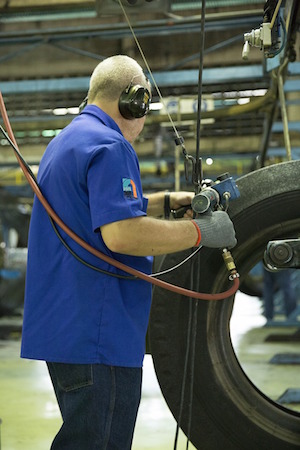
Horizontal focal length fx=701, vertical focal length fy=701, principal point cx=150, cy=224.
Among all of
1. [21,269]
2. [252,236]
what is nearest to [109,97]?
[252,236]

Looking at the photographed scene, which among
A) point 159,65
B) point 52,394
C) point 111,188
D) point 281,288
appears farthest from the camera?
point 281,288

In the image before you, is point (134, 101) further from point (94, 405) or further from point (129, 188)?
point (94, 405)

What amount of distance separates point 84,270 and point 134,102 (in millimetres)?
494

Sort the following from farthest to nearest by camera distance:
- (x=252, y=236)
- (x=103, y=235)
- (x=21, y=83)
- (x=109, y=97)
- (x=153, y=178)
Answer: (x=153, y=178) → (x=21, y=83) → (x=252, y=236) → (x=109, y=97) → (x=103, y=235)

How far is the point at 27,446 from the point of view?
3.60 meters

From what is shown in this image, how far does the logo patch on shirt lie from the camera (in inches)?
71.7

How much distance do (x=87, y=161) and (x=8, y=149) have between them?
8.77 metres

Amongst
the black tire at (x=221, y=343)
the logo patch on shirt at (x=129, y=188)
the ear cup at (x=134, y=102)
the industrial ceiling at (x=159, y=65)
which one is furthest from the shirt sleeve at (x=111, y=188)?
the industrial ceiling at (x=159, y=65)

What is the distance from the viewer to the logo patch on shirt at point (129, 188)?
5.98 ft

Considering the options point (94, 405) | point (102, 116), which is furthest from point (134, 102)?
point (94, 405)

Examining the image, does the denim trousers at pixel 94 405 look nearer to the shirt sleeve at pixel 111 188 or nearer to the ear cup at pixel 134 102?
the shirt sleeve at pixel 111 188

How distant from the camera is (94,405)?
1834 millimetres

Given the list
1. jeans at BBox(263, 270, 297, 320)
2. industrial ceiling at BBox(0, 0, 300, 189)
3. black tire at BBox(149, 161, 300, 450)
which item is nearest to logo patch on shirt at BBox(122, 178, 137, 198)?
black tire at BBox(149, 161, 300, 450)

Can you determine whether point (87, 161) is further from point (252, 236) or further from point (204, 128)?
point (204, 128)
